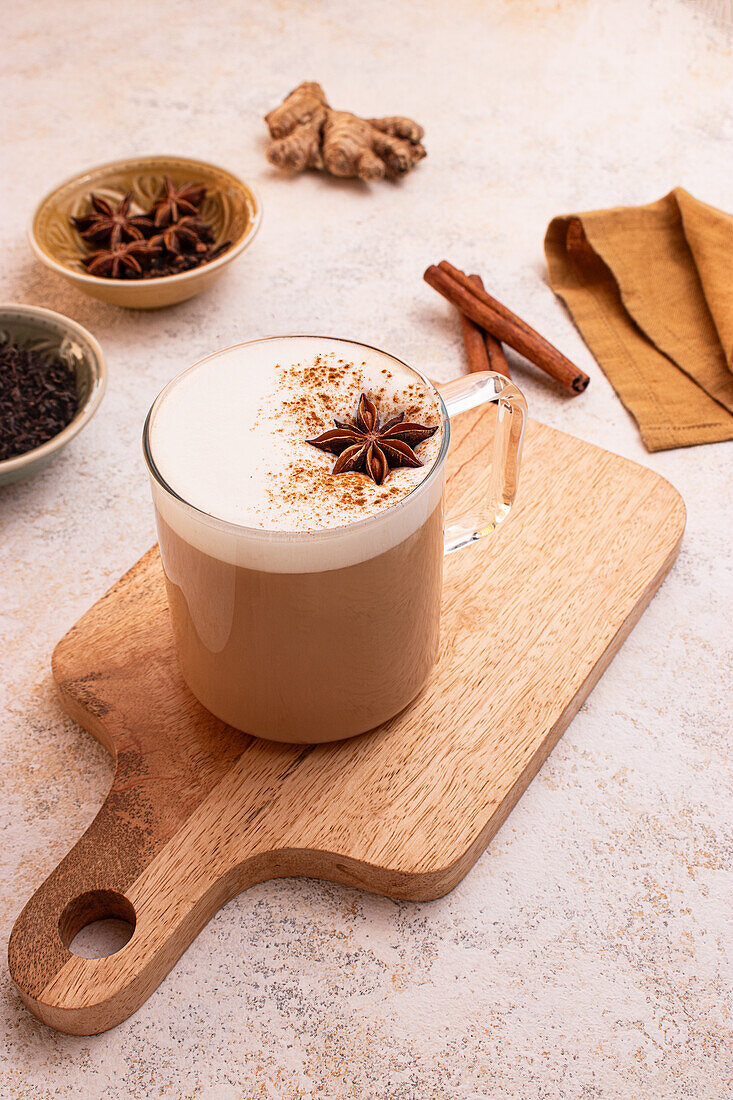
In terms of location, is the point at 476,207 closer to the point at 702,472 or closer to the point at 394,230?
the point at 394,230

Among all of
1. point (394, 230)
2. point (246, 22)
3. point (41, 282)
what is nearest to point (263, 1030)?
point (41, 282)

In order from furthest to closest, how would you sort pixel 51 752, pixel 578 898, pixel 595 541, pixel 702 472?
pixel 702 472, pixel 595 541, pixel 51 752, pixel 578 898

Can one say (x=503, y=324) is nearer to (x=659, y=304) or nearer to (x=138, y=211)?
(x=659, y=304)

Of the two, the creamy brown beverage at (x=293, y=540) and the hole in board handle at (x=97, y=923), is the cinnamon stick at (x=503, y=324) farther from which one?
the hole in board handle at (x=97, y=923)

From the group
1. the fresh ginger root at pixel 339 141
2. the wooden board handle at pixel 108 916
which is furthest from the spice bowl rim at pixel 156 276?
the wooden board handle at pixel 108 916

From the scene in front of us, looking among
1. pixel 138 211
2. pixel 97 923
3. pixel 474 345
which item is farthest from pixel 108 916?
pixel 138 211

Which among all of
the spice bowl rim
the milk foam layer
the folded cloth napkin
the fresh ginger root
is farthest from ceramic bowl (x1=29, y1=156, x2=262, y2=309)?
the milk foam layer
